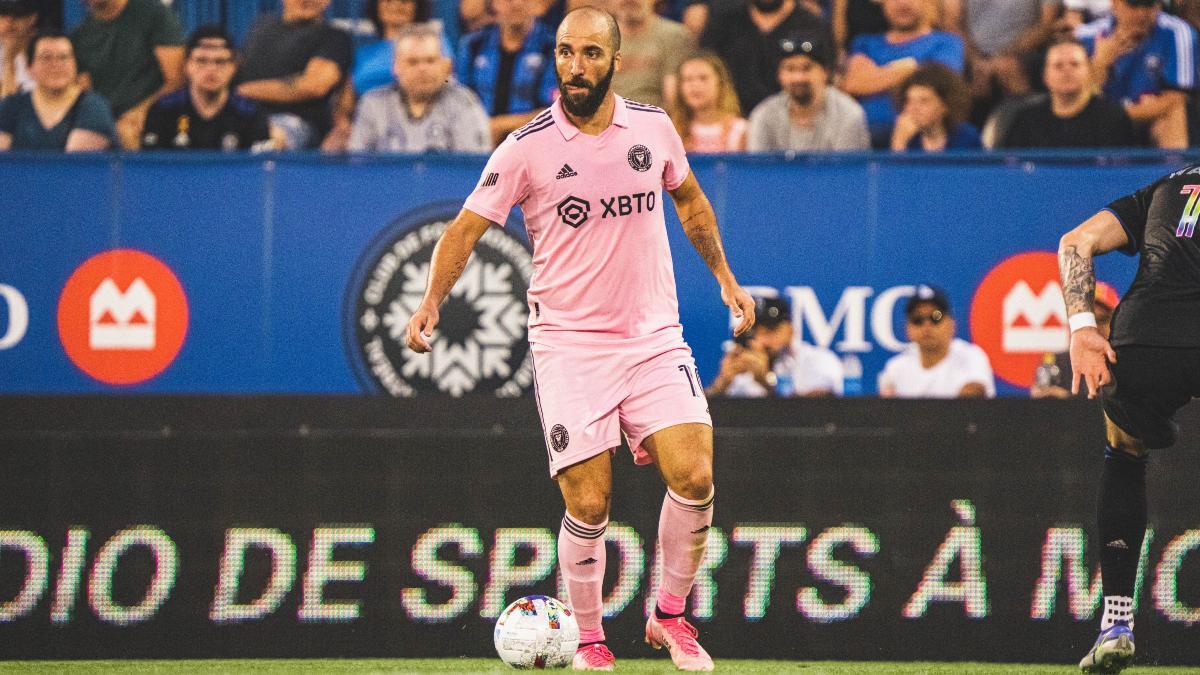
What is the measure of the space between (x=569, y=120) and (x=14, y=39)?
7.09m

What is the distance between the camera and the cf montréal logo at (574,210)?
246 inches

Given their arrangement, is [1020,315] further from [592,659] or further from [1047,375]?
[592,659]

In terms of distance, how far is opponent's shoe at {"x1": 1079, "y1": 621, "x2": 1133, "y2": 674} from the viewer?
A: 20.4 ft

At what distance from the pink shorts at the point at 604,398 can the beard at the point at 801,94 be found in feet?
16.0

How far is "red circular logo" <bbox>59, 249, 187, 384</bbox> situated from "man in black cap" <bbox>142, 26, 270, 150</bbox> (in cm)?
98

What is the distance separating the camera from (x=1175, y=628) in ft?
24.7

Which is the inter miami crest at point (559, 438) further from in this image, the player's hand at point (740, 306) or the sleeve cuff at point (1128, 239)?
the sleeve cuff at point (1128, 239)

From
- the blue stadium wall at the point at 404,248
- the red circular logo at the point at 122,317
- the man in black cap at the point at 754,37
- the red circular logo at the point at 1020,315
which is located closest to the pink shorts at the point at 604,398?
the blue stadium wall at the point at 404,248

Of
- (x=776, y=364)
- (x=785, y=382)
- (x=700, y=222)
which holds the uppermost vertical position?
(x=700, y=222)

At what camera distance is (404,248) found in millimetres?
10547

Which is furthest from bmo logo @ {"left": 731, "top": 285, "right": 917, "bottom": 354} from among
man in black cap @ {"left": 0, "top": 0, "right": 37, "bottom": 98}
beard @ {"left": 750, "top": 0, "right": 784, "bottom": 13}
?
man in black cap @ {"left": 0, "top": 0, "right": 37, "bottom": 98}

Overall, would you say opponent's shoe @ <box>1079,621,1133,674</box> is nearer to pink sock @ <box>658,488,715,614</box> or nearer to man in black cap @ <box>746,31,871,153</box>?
pink sock @ <box>658,488,715,614</box>

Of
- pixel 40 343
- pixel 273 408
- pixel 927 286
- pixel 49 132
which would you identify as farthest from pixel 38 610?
pixel 927 286

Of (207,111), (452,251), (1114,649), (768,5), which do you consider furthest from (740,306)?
(207,111)
